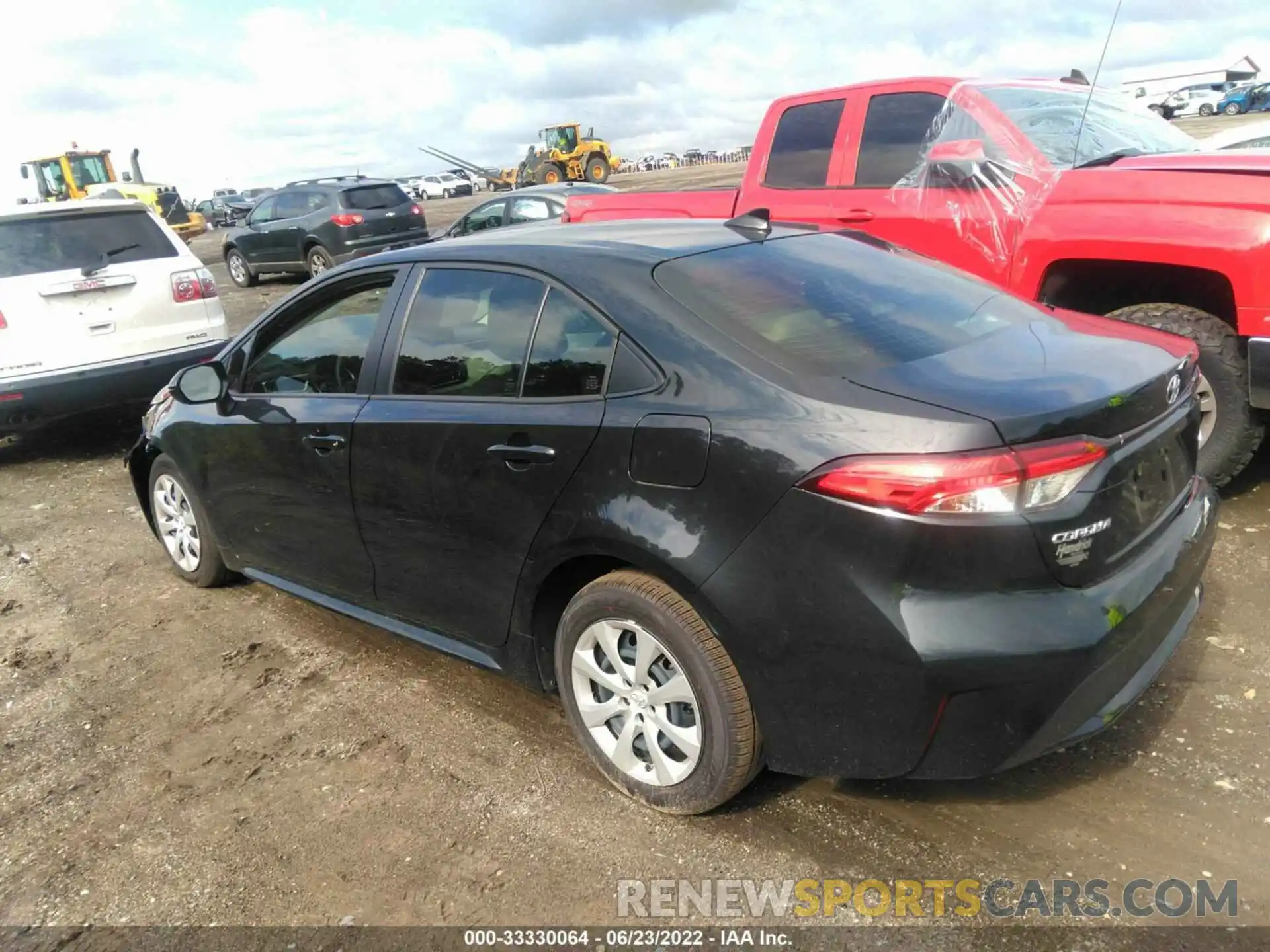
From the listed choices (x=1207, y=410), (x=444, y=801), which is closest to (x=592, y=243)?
(x=444, y=801)

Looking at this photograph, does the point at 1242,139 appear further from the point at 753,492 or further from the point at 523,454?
the point at 523,454

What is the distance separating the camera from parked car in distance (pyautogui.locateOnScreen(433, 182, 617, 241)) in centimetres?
1181

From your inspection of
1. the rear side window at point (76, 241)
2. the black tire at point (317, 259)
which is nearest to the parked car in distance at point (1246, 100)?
the black tire at point (317, 259)

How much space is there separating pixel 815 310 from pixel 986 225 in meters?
2.66

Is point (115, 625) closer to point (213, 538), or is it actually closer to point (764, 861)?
point (213, 538)

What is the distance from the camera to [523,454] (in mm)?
2803

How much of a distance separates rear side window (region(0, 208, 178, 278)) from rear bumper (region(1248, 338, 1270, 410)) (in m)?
7.00

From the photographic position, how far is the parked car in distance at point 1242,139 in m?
5.24

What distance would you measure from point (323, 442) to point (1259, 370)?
386cm

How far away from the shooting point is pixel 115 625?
4.39 meters

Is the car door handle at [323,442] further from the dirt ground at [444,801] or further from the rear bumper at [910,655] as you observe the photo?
the rear bumper at [910,655]

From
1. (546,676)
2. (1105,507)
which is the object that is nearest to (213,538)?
(546,676)

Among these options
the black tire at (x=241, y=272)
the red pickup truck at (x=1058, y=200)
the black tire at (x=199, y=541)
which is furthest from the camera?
the black tire at (x=241, y=272)

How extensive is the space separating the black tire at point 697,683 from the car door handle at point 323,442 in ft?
3.94
